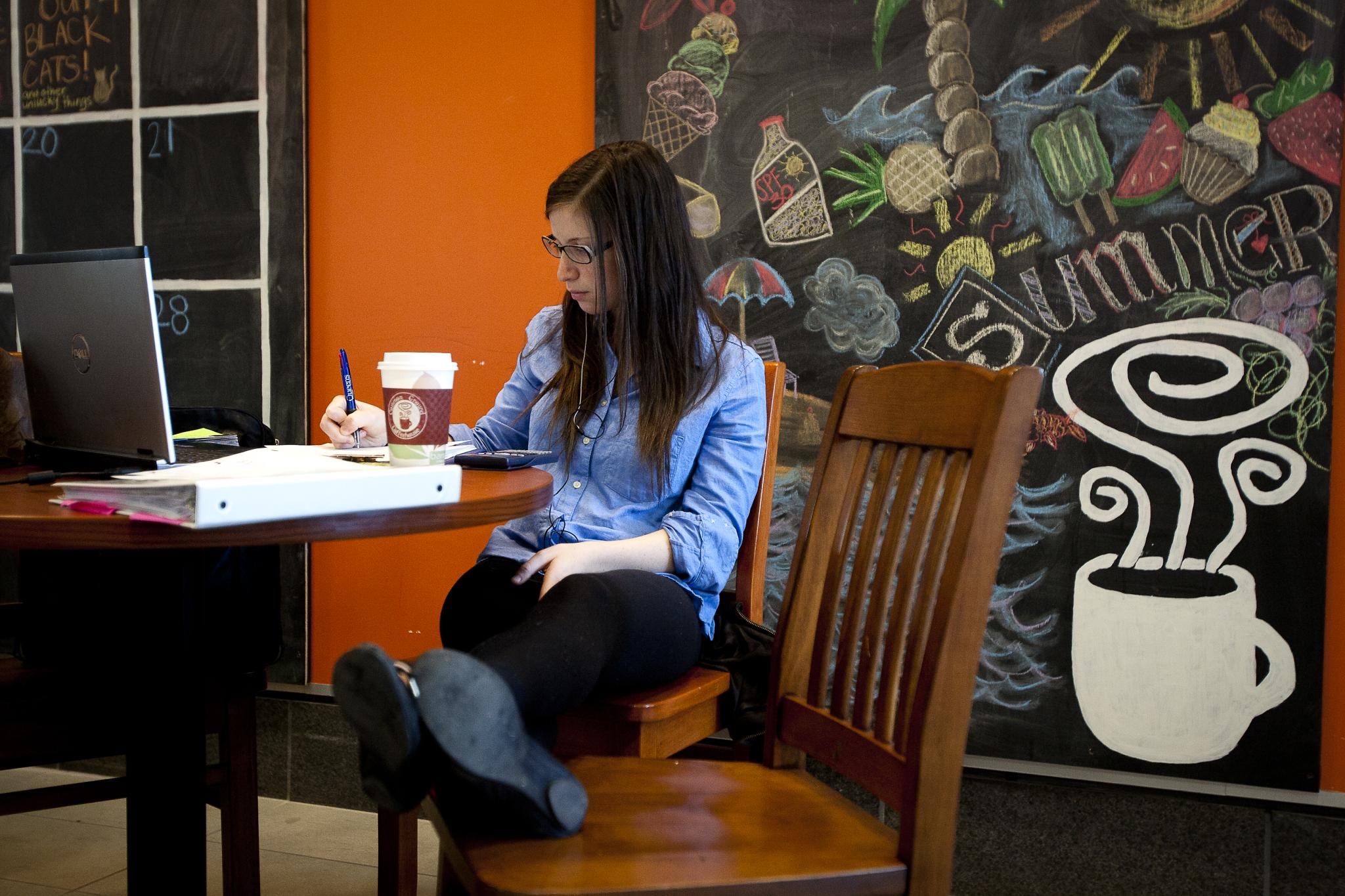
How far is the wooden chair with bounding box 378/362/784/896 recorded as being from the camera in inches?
50.9

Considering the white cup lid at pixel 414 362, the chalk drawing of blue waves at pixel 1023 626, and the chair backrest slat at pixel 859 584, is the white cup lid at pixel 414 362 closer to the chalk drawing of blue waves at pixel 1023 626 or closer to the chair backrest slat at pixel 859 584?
the chair backrest slat at pixel 859 584

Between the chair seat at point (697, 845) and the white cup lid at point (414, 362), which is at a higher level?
the white cup lid at point (414, 362)

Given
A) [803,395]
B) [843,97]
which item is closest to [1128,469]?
[803,395]

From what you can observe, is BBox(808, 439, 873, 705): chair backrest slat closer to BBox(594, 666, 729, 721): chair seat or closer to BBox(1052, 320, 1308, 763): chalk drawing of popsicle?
BBox(594, 666, 729, 721): chair seat

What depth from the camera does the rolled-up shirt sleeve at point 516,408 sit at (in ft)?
5.93

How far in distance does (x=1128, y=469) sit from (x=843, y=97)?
0.94 m

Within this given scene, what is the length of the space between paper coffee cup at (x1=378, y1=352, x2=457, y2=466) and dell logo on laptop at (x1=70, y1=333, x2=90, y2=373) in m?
0.33

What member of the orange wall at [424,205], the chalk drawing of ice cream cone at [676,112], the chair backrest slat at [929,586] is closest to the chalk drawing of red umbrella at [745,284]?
the chalk drawing of ice cream cone at [676,112]

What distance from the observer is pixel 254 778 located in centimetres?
170

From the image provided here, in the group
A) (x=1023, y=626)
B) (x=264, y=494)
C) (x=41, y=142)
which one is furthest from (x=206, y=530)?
(x=41, y=142)

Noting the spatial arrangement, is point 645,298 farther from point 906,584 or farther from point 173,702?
point 173,702

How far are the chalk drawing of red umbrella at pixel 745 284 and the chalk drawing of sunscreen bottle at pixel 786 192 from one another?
0.07 meters

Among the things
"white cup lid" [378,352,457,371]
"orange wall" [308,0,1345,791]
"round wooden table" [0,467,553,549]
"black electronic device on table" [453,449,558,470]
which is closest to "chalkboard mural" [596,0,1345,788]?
"orange wall" [308,0,1345,791]

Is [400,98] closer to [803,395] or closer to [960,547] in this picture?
[803,395]
